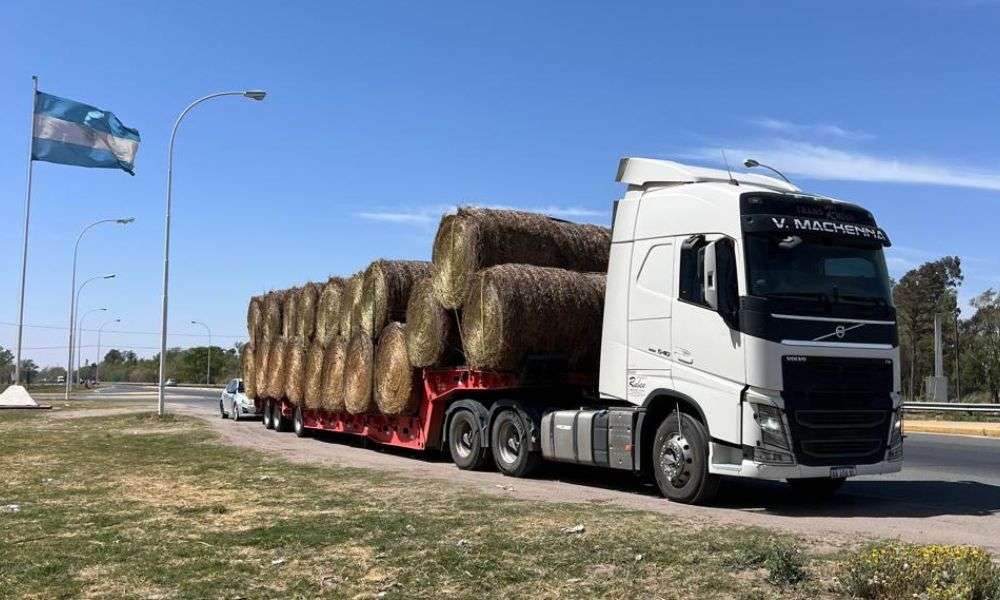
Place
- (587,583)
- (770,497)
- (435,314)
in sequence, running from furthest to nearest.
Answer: (435,314) < (770,497) < (587,583)

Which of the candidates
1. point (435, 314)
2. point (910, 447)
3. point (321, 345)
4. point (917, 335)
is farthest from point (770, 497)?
point (917, 335)

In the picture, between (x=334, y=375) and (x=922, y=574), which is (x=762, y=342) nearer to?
(x=922, y=574)

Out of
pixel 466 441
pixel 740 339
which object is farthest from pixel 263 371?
pixel 740 339

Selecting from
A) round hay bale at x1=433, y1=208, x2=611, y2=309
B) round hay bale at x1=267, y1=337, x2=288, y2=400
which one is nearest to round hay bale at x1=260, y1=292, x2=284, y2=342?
round hay bale at x1=267, y1=337, x2=288, y2=400

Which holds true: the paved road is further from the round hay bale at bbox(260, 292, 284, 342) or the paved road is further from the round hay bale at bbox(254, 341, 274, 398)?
the round hay bale at bbox(260, 292, 284, 342)

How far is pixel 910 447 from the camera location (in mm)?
17953

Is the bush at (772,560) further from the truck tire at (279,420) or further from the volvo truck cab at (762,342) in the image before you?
the truck tire at (279,420)

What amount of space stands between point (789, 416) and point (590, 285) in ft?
14.2

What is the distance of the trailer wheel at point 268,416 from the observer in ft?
78.6

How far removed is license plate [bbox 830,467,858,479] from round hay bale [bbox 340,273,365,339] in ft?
33.0

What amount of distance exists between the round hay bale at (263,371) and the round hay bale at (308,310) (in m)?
2.21

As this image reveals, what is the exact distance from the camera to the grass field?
5789 millimetres

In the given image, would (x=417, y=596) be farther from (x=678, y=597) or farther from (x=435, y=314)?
(x=435, y=314)

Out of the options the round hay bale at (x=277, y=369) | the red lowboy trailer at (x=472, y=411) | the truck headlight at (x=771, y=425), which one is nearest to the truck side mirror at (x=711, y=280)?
the truck headlight at (x=771, y=425)
